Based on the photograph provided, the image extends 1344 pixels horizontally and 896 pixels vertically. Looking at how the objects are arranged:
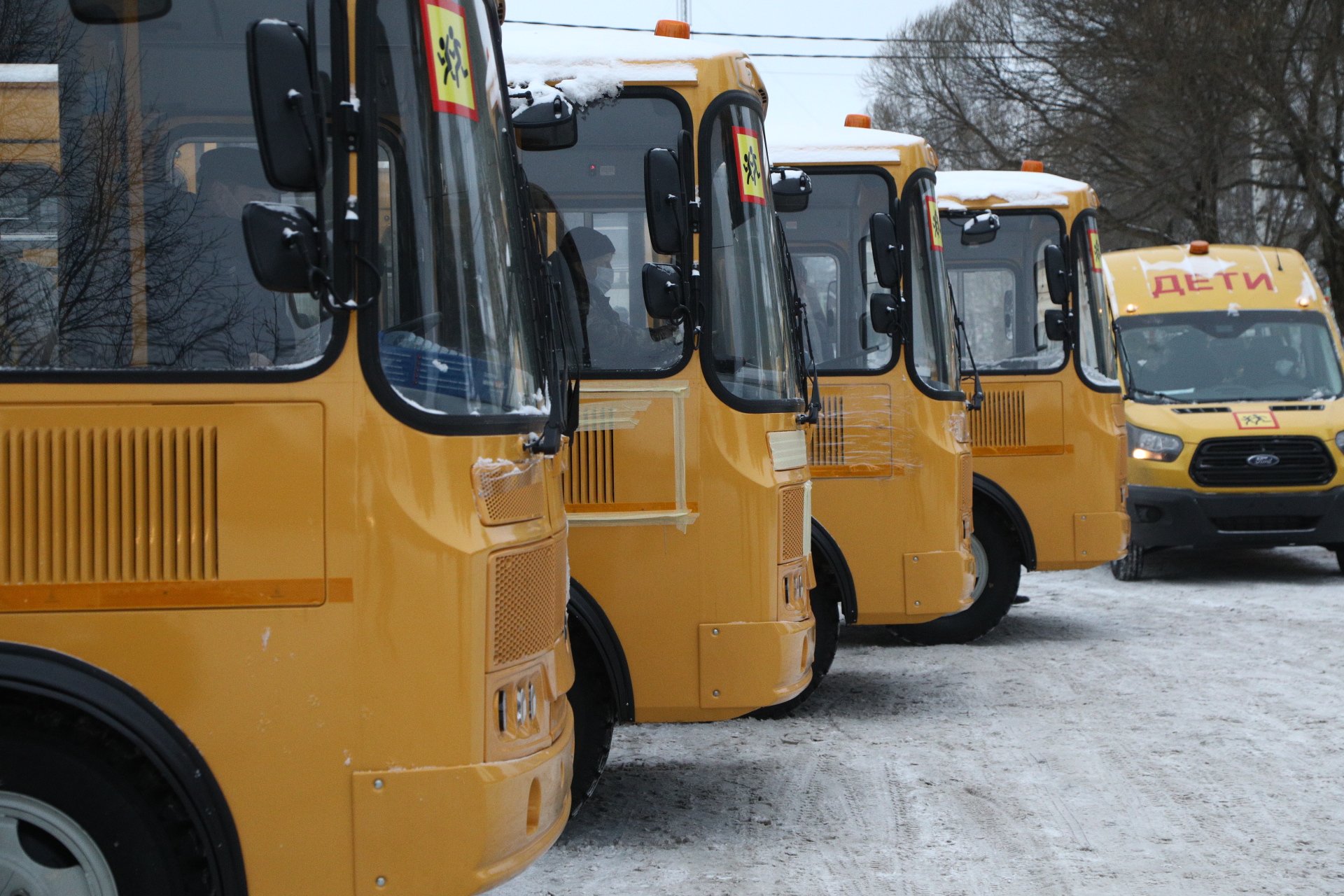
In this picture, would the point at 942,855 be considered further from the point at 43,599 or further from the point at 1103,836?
the point at 43,599

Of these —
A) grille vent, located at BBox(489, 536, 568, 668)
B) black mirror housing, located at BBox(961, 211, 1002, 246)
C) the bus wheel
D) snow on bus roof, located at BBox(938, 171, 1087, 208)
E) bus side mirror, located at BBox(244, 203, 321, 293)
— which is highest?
snow on bus roof, located at BBox(938, 171, 1087, 208)

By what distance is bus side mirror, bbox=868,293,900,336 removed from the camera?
26.7 feet

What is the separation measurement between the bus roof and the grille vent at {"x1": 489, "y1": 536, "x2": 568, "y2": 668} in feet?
36.0

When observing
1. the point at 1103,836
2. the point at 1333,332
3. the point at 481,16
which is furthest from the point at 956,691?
the point at 1333,332

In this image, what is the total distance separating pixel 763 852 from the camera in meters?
5.27

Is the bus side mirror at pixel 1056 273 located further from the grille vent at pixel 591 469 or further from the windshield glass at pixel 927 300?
the grille vent at pixel 591 469

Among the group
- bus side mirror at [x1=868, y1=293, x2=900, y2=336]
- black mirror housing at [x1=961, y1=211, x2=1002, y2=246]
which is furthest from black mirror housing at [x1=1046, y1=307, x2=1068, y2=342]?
bus side mirror at [x1=868, y1=293, x2=900, y2=336]

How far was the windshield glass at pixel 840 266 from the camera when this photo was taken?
8344mm

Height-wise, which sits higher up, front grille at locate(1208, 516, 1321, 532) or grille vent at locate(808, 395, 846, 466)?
grille vent at locate(808, 395, 846, 466)

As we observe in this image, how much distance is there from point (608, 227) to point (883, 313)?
9.03 ft

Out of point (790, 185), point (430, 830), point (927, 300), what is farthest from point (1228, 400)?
point (430, 830)

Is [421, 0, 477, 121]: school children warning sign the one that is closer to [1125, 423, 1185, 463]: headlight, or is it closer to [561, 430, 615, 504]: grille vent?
[561, 430, 615, 504]: grille vent

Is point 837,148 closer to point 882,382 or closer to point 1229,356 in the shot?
point 882,382

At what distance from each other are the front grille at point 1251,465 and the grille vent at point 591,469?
8616 millimetres
